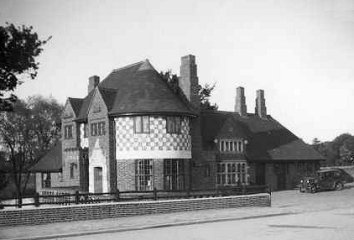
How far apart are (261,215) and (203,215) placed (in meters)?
2.90

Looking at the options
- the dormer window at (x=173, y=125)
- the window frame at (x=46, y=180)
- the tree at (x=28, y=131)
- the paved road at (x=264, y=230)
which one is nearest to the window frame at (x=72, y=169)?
the window frame at (x=46, y=180)

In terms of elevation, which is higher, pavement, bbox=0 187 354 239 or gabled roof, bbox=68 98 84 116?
gabled roof, bbox=68 98 84 116

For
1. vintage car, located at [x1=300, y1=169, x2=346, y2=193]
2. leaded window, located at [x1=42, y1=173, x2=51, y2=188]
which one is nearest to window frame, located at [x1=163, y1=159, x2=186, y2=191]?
vintage car, located at [x1=300, y1=169, x2=346, y2=193]

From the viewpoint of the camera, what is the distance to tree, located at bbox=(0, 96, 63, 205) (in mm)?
70562

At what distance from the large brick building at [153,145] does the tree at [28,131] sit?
25.4m

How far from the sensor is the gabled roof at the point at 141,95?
3591 cm

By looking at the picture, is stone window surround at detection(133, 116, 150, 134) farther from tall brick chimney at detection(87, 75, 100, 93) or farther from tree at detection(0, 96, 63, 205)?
tree at detection(0, 96, 63, 205)

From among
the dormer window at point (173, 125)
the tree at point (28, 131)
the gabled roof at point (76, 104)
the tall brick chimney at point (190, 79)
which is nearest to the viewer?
the dormer window at point (173, 125)

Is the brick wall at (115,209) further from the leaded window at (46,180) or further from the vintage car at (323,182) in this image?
the leaded window at (46,180)

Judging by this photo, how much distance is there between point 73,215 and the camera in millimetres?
24141

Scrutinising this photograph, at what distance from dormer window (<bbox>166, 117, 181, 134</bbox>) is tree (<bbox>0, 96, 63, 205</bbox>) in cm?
3879

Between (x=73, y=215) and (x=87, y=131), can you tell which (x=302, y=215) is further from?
(x=87, y=131)

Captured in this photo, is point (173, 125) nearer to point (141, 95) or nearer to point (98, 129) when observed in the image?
point (141, 95)

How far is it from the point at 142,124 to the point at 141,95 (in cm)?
240
